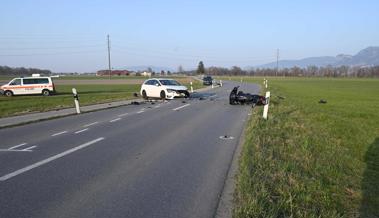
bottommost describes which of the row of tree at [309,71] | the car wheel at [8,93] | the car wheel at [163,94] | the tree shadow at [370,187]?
the row of tree at [309,71]

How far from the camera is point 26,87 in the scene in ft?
118

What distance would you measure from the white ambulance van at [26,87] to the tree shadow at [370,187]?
31.8 metres

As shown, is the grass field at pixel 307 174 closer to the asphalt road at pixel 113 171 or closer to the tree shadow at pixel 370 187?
the tree shadow at pixel 370 187

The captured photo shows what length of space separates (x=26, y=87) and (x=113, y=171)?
105 feet

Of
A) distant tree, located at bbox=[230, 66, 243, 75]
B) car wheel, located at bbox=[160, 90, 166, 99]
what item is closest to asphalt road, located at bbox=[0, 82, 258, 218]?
car wheel, located at bbox=[160, 90, 166, 99]

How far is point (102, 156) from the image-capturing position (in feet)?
27.5

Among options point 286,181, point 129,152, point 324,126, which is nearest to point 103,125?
point 129,152

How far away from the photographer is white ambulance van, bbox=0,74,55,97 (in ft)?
118

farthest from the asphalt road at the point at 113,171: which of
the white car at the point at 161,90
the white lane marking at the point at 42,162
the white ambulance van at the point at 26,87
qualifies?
the white ambulance van at the point at 26,87

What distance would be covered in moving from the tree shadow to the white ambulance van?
104 feet

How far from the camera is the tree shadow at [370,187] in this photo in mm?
5268

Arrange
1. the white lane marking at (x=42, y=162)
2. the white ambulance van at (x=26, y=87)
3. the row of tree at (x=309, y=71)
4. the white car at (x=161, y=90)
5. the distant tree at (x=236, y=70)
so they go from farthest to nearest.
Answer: the distant tree at (x=236, y=70) → the row of tree at (x=309, y=71) → the white ambulance van at (x=26, y=87) → the white car at (x=161, y=90) → the white lane marking at (x=42, y=162)

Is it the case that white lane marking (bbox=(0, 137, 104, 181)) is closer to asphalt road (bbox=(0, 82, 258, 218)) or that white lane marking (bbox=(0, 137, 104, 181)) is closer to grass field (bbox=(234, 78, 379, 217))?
asphalt road (bbox=(0, 82, 258, 218))

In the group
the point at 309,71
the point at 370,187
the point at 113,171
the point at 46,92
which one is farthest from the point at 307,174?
the point at 309,71
